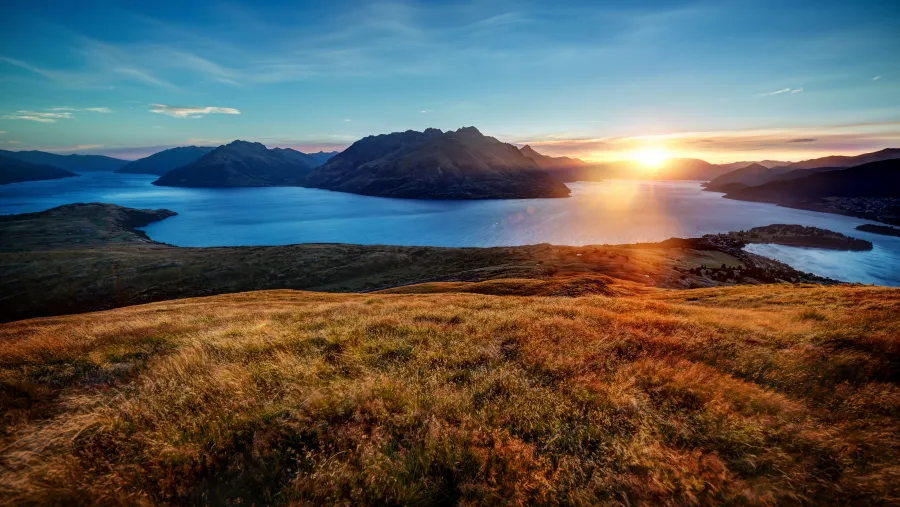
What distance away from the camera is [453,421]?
5582 millimetres

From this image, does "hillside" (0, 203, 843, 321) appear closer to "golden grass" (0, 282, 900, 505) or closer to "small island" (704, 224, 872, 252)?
"golden grass" (0, 282, 900, 505)

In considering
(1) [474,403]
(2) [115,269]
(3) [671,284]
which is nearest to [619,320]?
(1) [474,403]

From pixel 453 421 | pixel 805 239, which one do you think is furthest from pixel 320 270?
pixel 805 239

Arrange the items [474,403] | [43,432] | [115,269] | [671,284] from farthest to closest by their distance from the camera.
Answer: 1. [115,269]
2. [671,284]
3. [474,403]
4. [43,432]

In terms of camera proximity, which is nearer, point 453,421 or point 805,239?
point 453,421

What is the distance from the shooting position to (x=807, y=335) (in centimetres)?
1070

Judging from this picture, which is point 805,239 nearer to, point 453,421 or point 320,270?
point 320,270

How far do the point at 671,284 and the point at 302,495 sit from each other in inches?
2458

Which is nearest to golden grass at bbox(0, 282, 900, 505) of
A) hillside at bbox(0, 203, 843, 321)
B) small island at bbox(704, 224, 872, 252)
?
hillside at bbox(0, 203, 843, 321)

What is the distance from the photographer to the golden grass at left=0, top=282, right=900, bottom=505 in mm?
4160

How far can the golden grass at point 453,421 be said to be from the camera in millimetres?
4160

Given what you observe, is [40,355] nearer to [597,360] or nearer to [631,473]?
[631,473]

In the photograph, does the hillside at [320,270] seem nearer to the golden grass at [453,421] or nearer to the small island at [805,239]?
the golden grass at [453,421]

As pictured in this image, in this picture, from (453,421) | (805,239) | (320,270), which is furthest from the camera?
(805,239)
